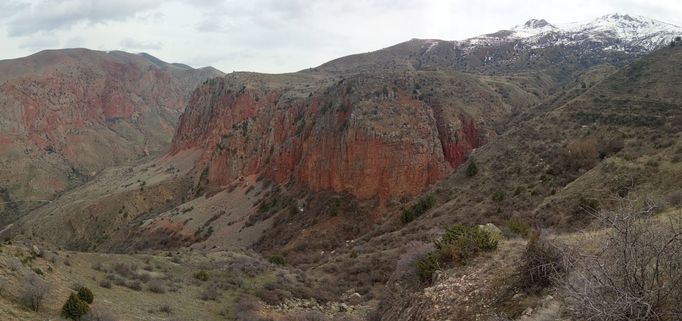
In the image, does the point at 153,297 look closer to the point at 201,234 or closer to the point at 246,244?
the point at 246,244

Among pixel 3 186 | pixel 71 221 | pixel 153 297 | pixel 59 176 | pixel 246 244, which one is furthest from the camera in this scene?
pixel 59 176

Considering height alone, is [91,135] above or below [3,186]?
above

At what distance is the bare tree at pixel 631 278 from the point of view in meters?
5.29

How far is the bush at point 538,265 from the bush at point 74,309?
415 inches

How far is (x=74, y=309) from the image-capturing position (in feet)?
40.8

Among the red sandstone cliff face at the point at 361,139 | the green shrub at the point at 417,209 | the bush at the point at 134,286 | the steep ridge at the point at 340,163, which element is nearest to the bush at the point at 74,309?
the bush at the point at 134,286

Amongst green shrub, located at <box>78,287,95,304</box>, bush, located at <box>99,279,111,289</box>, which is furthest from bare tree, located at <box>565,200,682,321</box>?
bush, located at <box>99,279,111,289</box>

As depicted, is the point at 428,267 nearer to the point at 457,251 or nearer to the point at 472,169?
the point at 457,251

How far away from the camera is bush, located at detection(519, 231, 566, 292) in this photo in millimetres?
8594

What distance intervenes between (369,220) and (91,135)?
119 meters

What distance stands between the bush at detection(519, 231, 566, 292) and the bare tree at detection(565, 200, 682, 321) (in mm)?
2403

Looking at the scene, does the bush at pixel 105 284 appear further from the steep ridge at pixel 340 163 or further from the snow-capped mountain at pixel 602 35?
the snow-capped mountain at pixel 602 35

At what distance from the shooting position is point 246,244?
138 feet

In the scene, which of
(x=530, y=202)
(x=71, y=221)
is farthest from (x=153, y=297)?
(x=71, y=221)
